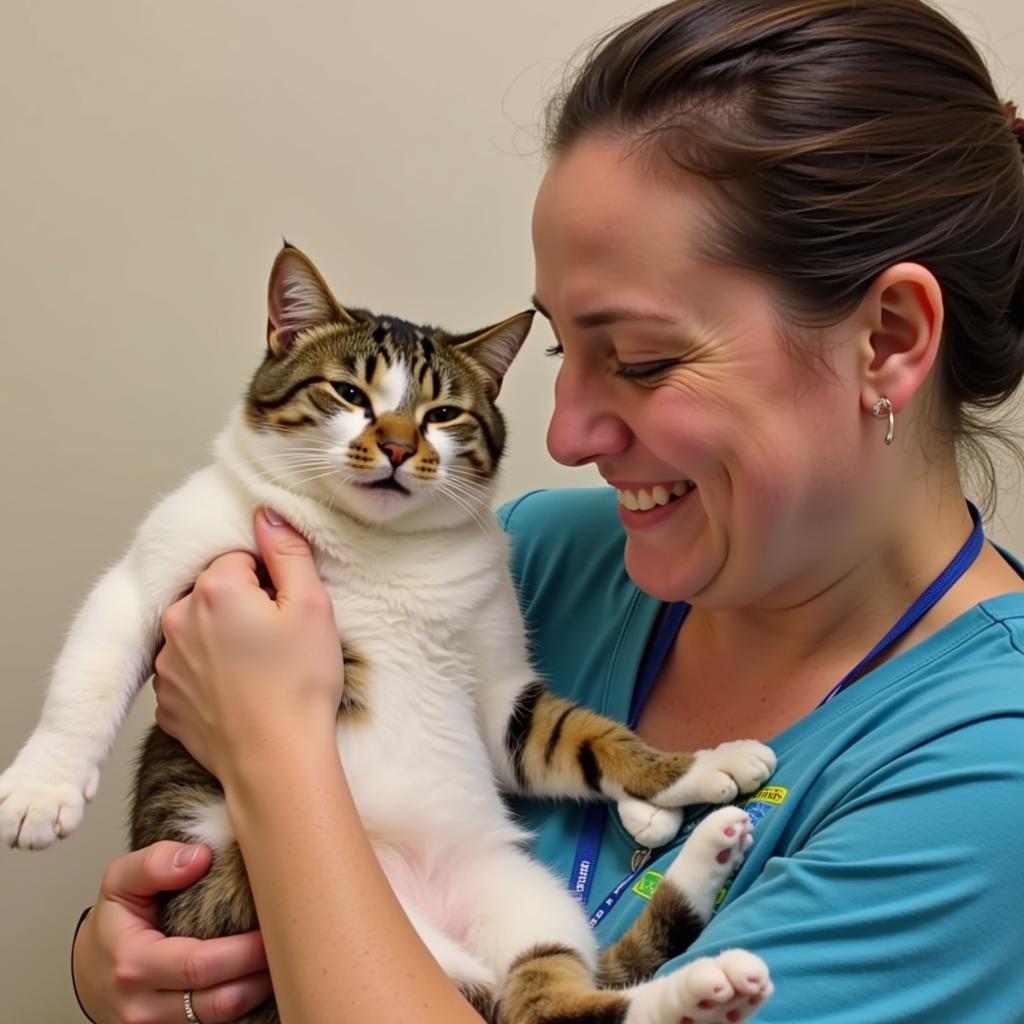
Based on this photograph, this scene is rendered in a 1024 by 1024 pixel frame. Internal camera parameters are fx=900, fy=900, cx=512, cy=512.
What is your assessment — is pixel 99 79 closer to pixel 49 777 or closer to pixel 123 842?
pixel 49 777

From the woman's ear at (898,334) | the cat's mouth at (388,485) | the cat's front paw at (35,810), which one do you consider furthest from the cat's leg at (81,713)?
the woman's ear at (898,334)

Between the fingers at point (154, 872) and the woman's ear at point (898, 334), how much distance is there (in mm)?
932

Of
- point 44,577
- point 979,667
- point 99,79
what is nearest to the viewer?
point 979,667

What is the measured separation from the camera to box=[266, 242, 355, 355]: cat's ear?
1.39 meters

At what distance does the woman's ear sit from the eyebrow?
220 millimetres

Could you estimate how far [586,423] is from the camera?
1.09 meters

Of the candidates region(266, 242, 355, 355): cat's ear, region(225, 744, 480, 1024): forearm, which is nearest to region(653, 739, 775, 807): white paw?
region(225, 744, 480, 1024): forearm

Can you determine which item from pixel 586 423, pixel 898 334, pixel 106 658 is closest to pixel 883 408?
pixel 898 334

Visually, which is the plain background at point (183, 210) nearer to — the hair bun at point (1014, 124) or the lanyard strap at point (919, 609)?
Answer: the hair bun at point (1014, 124)

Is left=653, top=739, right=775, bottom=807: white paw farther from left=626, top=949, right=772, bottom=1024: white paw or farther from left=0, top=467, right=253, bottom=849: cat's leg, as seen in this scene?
left=0, top=467, right=253, bottom=849: cat's leg

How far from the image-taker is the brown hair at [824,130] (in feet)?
3.11

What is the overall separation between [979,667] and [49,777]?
1.07 metres

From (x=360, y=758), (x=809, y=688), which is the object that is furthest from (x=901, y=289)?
(x=360, y=758)

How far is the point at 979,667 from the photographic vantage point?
3.12 feet
